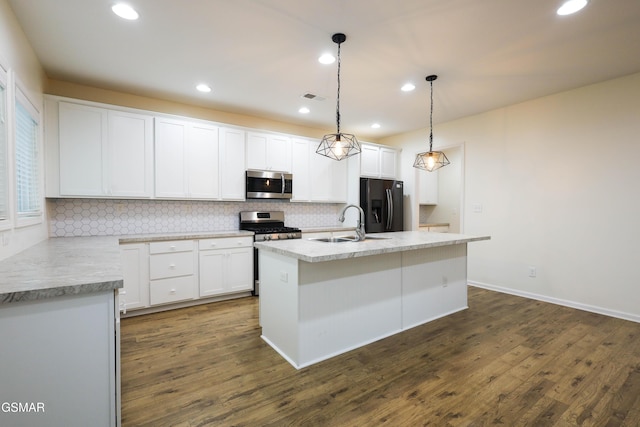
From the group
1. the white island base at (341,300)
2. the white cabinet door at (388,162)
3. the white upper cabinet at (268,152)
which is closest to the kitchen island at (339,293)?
the white island base at (341,300)

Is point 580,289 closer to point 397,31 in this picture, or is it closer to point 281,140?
point 397,31

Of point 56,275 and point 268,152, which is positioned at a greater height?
point 268,152

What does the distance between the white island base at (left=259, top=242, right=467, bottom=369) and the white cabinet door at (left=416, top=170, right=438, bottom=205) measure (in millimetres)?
3507

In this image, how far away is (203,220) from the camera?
14.0 feet

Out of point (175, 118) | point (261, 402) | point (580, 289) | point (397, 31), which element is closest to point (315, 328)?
point (261, 402)

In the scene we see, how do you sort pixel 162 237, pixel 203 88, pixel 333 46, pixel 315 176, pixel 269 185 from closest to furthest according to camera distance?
pixel 333 46
pixel 162 237
pixel 203 88
pixel 269 185
pixel 315 176

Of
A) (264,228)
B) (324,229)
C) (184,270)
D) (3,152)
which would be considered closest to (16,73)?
(3,152)

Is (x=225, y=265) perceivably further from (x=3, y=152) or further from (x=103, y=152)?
(x=3, y=152)

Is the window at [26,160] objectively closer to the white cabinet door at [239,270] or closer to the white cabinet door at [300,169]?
the white cabinet door at [239,270]

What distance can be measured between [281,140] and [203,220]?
65.9 inches

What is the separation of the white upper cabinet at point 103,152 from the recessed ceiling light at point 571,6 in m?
4.08

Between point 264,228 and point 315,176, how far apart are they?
125 cm

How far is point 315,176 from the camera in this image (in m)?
5.02

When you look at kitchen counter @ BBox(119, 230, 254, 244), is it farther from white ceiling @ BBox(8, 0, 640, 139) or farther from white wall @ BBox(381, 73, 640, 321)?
white wall @ BBox(381, 73, 640, 321)
